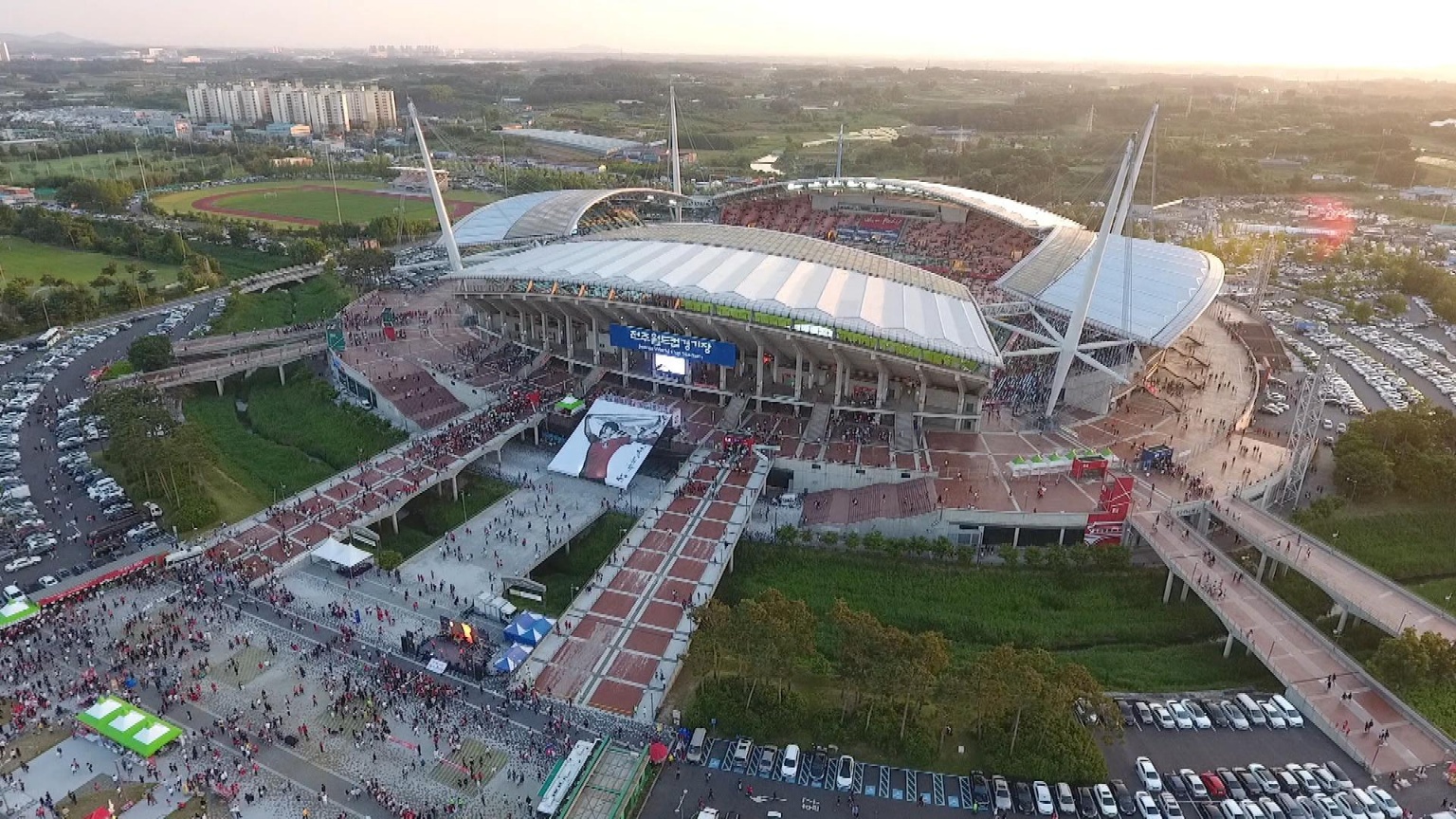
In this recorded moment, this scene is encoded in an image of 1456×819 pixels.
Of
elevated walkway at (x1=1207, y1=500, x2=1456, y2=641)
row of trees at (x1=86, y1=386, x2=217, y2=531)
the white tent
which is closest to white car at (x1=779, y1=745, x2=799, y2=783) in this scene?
the white tent

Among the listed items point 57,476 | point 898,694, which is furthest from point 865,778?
point 57,476

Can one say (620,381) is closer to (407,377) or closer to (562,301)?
(562,301)

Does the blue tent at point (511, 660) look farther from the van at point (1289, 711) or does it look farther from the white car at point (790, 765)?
the van at point (1289, 711)

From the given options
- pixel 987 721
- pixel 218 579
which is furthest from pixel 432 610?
pixel 987 721

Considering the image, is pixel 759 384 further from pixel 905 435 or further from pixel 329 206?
pixel 329 206

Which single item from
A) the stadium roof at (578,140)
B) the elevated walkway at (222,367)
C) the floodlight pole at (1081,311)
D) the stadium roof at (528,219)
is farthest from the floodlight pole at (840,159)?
the elevated walkway at (222,367)
